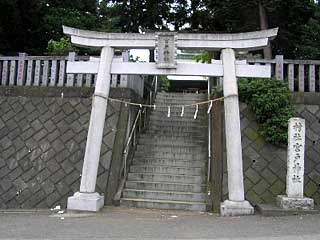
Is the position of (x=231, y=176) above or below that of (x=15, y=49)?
below

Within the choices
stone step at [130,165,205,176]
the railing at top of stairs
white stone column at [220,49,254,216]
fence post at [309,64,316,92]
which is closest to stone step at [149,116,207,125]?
the railing at top of stairs

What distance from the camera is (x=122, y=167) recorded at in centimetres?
1036

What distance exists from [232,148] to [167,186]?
2294 millimetres

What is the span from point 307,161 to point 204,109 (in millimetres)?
4275

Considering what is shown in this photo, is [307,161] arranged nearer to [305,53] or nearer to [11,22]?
[305,53]

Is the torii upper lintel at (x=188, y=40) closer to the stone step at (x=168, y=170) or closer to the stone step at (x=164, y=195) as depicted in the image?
the stone step at (x=168, y=170)

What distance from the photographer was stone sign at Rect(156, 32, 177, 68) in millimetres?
8867

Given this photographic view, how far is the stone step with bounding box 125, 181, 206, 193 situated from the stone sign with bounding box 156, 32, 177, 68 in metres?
3.06

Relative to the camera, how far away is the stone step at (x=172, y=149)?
1134cm

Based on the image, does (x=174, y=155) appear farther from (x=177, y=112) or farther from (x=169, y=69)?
(x=169, y=69)

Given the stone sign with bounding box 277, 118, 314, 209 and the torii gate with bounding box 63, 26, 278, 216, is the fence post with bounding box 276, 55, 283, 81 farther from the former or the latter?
the stone sign with bounding box 277, 118, 314, 209

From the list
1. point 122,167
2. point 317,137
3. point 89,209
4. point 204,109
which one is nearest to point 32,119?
point 122,167

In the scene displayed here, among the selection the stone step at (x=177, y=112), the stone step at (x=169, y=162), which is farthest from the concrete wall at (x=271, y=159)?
the stone step at (x=177, y=112)

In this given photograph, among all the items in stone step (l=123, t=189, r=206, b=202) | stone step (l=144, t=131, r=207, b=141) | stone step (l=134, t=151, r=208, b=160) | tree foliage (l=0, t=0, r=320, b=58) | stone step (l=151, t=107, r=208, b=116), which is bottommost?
stone step (l=123, t=189, r=206, b=202)
